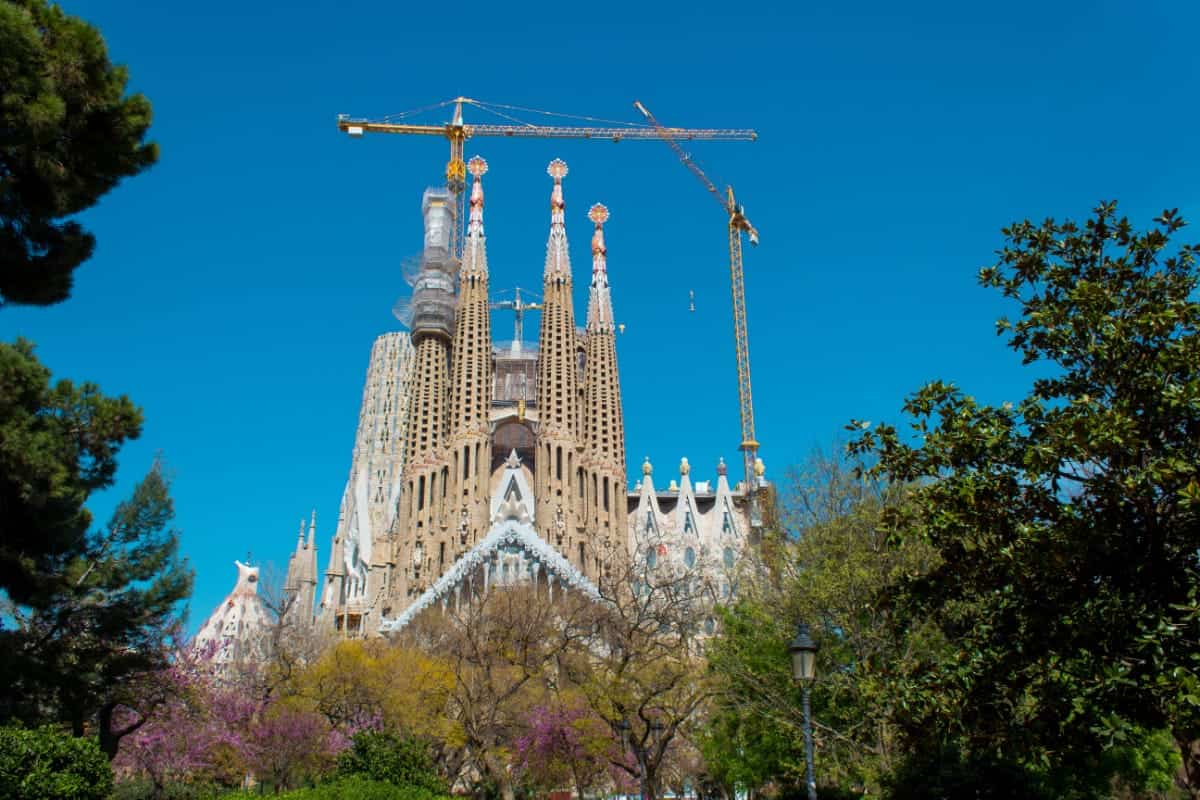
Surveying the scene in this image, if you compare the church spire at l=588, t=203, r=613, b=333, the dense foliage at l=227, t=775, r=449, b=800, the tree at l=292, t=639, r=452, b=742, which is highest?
the church spire at l=588, t=203, r=613, b=333

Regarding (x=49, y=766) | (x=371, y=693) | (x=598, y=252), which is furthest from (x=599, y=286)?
(x=49, y=766)

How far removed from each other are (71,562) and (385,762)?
242 inches

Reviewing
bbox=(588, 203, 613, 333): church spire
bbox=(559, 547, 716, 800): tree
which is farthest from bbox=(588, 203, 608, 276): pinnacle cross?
bbox=(559, 547, 716, 800): tree

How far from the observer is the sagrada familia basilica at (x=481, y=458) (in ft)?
201

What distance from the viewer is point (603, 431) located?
66.5m

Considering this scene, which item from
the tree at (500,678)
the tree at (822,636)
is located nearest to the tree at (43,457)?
the tree at (500,678)

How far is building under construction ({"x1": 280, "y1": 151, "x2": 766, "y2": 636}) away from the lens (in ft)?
201

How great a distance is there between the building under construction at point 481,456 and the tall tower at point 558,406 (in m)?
0.10

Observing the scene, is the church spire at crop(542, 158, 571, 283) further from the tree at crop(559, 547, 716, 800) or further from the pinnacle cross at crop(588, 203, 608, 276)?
the tree at crop(559, 547, 716, 800)

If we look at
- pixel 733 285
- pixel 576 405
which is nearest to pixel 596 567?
pixel 576 405

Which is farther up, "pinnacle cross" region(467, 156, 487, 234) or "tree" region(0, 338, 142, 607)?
"pinnacle cross" region(467, 156, 487, 234)

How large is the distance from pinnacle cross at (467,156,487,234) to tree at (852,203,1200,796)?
64.3 m

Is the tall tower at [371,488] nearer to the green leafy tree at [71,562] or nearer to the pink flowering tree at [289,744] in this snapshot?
the pink flowering tree at [289,744]

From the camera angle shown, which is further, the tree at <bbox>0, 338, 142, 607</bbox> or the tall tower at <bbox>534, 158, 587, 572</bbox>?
the tall tower at <bbox>534, 158, 587, 572</bbox>
